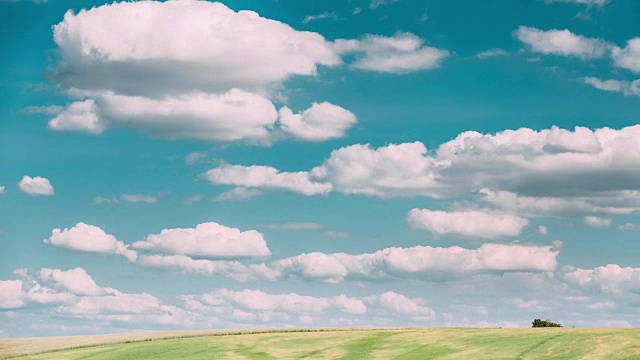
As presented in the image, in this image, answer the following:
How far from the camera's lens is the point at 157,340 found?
105 m

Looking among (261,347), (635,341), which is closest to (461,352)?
(635,341)

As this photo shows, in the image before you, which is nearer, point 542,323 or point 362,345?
point 362,345

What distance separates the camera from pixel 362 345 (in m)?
87.5

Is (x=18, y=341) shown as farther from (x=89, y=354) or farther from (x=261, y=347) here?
(x=261, y=347)

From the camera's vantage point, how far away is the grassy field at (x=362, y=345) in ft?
241

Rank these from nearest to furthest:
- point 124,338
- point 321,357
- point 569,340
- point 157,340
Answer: point 569,340, point 321,357, point 157,340, point 124,338

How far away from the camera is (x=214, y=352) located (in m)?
88.6

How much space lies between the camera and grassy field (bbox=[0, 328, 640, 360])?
73562 mm

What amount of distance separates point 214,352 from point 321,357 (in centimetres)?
1353

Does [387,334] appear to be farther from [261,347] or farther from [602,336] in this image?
[602,336]

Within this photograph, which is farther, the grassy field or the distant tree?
the distant tree

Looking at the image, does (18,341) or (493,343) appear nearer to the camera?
(493,343)

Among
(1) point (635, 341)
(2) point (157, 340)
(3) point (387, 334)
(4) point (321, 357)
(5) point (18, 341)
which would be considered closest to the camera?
(1) point (635, 341)

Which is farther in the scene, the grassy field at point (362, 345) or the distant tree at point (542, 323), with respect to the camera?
the distant tree at point (542, 323)
